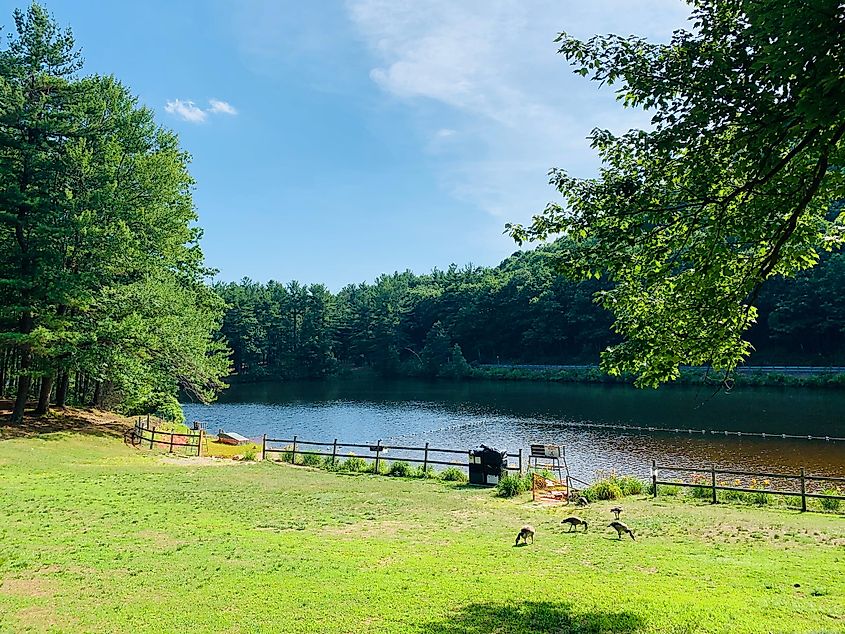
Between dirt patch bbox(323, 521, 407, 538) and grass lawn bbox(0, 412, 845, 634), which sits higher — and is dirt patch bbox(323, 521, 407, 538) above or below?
below

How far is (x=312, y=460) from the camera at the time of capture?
2505cm

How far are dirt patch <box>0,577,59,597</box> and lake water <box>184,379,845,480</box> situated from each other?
16620 mm

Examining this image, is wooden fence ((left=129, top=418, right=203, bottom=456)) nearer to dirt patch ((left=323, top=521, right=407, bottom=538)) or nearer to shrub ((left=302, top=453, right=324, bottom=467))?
shrub ((left=302, top=453, right=324, bottom=467))

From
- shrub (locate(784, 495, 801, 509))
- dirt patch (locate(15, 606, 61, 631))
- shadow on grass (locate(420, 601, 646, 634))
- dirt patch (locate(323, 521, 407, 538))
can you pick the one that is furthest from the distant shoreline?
dirt patch (locate(15, 606, 61, 631))

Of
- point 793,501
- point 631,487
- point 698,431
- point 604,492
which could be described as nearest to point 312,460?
point 604,492

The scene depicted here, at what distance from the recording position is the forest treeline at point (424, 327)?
92.2 m

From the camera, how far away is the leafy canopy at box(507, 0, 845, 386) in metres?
6.62

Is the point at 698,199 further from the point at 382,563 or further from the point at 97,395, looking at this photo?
the point at 97,395

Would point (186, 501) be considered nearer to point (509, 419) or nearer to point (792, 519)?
point (792, 519)

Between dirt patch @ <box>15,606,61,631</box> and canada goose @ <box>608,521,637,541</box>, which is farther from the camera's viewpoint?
canada goose @ <box>608,521,637,541</box>

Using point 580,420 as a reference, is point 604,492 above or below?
below

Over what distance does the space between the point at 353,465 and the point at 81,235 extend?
1521 centimetres

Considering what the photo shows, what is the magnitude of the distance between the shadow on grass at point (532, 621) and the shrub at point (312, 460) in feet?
58.7

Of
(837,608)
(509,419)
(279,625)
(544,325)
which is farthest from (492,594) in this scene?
(544,325)
